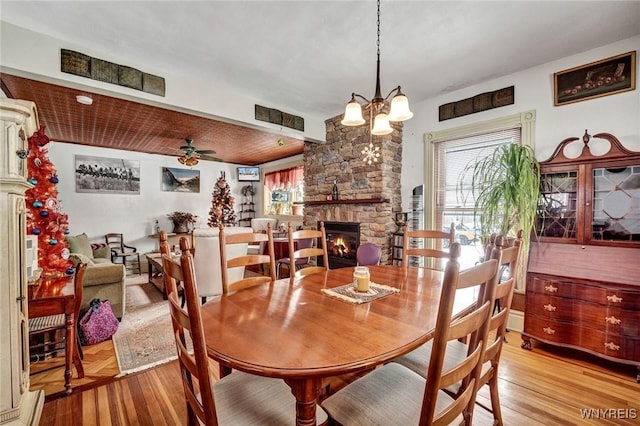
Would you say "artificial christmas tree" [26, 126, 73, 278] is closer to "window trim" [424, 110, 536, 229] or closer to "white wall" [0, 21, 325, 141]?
"white wall" [0, 21, 325, 141]

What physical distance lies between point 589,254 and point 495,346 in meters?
1.97

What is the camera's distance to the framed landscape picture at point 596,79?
2293 mm

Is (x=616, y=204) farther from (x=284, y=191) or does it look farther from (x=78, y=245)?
(x=78, y=245)

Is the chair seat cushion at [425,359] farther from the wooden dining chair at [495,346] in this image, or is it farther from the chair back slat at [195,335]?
the chair back slat at [195,335]

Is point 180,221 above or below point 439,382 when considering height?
above

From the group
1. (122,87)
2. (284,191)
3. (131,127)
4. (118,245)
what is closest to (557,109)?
(122,87)

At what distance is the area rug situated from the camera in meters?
2.26

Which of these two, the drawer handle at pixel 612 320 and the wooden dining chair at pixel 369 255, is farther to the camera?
the wooden dining chair at pixel 369 255

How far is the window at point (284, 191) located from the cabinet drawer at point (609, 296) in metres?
4.66

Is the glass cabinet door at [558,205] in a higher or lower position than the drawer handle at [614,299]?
higher

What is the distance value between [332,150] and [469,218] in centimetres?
224

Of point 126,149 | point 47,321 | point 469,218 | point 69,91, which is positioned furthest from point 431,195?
point 126,149

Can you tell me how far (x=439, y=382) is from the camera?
0.78 meters

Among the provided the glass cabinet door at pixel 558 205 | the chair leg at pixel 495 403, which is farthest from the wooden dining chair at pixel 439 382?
the glass cabinet door at pixel 558 205
